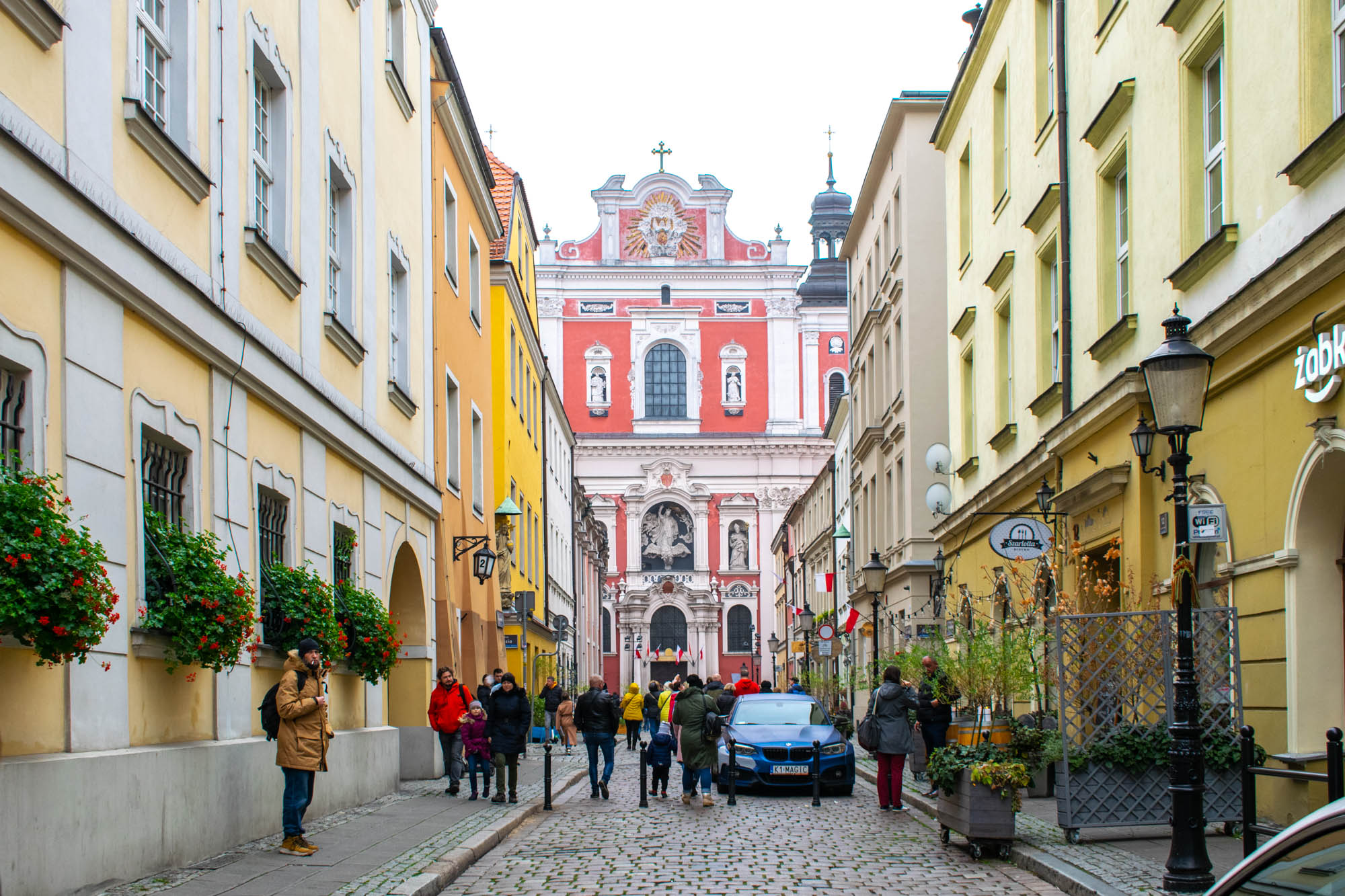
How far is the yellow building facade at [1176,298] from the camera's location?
10.6 m

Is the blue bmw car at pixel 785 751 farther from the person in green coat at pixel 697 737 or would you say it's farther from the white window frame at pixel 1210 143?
the white window frame at pixel 1210 143

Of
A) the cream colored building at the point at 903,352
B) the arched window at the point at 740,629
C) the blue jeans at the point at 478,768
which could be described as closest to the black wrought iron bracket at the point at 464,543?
the blue jeans at the point at 478,768

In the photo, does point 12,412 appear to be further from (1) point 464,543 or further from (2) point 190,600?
(1) point 464,543

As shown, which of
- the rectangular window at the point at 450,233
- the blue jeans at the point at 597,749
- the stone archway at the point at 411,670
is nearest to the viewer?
the blue jeans at the point at 597,749

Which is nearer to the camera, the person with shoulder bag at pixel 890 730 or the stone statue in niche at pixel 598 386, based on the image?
the person with shoulder bag at pixel 890 730

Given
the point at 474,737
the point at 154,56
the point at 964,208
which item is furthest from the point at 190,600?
the point at 964,208

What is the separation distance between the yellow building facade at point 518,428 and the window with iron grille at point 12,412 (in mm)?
15137

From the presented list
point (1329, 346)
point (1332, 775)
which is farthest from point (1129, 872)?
point (1329, 346)

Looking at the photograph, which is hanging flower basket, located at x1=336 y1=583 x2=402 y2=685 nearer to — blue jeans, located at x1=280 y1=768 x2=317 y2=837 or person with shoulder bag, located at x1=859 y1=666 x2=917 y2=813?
blue jeans, located at x1=280 y1=768 x2=317 y2=837

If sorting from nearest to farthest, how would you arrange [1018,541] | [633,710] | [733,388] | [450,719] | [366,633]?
[366,633], [1018,541], [450,719], [633,710], [733,388]

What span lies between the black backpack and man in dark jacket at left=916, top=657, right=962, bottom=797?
8261 mm

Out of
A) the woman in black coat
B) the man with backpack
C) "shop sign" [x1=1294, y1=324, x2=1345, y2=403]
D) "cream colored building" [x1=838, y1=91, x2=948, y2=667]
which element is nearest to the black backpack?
the man with backpack

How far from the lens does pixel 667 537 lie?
82375 millimetres

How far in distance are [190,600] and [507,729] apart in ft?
24.2
